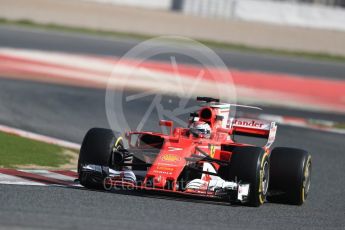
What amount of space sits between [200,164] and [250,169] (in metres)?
0.69

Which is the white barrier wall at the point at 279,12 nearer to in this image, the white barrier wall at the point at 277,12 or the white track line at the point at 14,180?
the white barrier wall at the point at 277,12

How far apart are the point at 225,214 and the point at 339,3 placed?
37878 millimetres

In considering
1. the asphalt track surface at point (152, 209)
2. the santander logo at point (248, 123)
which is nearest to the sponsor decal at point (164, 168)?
the asphalt track surface at point (152, 209)

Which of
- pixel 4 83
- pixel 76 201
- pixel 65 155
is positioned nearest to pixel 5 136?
pixel 65 155

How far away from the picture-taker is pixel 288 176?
36.9ft

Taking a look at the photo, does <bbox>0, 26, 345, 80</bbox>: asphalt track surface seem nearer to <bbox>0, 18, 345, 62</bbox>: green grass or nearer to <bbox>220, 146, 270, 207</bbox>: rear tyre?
<bbox>0, 18, 345, 62</bbox>: green grass

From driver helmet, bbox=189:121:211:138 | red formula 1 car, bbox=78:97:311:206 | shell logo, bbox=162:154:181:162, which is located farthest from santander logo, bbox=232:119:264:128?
shell logo, bbox=162:154:181:162

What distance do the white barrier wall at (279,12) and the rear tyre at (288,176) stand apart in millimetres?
32353

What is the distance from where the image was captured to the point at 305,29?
135 ft

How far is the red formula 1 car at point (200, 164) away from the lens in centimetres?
1025

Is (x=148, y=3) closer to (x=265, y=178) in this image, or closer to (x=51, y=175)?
(x=51, y=175)

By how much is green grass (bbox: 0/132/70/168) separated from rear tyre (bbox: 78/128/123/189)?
65.9 inches

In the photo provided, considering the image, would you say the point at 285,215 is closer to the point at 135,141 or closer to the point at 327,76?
the point at 135,141

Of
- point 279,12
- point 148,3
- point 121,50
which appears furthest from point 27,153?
point 148,3
